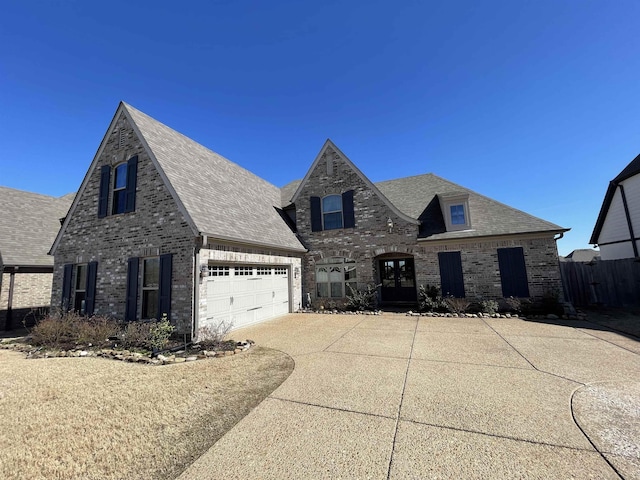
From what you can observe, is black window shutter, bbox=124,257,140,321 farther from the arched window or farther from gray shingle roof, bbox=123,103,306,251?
the arched window

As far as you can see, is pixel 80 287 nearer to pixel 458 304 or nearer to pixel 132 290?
pixel 132 290

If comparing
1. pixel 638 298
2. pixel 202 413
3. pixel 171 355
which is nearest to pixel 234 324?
pixel 171 355

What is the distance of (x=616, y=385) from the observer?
470cm

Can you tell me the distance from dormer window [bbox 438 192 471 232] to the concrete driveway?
6.75m

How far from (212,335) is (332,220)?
8.93 meters

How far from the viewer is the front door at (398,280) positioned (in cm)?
1563

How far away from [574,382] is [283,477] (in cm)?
529

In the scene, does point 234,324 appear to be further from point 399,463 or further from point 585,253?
point 585,253

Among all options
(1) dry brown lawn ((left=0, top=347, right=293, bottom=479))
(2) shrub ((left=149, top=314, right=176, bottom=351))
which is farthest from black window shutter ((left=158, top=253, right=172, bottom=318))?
(1) dry brown lawn ((left=0, top=347, right=293, bottom=479))

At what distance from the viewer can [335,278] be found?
1475cm

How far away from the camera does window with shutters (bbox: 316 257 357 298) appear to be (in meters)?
14.5

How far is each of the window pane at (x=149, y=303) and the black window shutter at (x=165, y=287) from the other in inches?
26.5

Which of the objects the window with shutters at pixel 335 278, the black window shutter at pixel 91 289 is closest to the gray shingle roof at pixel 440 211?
the window with shutters at pixel 335 278

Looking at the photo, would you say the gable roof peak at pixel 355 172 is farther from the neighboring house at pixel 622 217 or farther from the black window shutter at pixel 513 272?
the neighboring house at pixel 622 217
